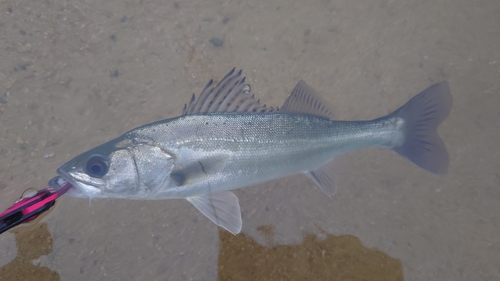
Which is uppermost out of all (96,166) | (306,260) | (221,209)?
(96,166)

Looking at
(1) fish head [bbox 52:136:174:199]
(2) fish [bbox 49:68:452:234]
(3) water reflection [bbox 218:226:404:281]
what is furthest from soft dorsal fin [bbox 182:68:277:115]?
(3) water reflection [bbox 218:226:404:281]

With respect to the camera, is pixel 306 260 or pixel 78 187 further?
pixel 306 260

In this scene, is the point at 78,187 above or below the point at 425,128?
above

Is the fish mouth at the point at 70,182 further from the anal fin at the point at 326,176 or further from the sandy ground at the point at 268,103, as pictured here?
the anal fin at the point at 326,176

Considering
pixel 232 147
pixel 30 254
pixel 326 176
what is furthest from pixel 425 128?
pixel 30 254

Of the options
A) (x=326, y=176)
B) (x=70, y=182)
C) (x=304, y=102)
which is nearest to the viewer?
(x=70, y=182)

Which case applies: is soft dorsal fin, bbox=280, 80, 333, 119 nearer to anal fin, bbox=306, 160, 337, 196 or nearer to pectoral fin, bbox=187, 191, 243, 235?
anal fin, bbox=306, 160, 337, 196

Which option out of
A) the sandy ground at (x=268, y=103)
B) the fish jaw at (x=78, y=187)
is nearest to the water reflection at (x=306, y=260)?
the sandy ground at (x=268, y=103)

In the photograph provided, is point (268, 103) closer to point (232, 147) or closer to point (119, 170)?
point (232, 147)
